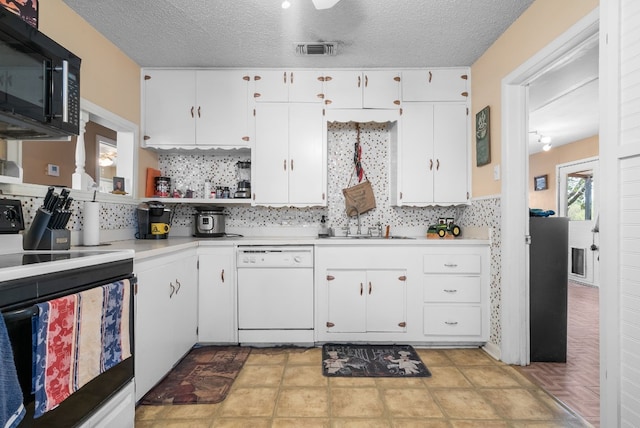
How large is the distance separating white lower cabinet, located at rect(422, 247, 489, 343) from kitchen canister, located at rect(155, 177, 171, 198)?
2515mm

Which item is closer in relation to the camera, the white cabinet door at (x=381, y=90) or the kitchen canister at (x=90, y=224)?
the kitchen canister at (x=90, y=224)

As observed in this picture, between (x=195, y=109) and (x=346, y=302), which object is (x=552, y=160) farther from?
(x=195, y=109)

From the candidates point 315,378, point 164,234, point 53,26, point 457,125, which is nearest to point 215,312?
point 164,234

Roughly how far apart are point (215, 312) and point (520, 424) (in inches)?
90.1

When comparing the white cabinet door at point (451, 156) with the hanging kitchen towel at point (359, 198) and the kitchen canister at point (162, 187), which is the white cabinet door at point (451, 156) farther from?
the kitchen canister at point (162, 187)

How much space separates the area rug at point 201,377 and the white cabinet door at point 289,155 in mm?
1365

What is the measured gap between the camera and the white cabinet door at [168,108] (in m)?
3.19

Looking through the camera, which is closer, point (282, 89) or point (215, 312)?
point (215, 312)

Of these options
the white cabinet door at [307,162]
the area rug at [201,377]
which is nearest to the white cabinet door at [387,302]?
the white cabinet door at [307,162]

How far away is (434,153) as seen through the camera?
126 inches

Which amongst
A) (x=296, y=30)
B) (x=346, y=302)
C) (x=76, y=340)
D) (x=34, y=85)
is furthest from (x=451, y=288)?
(x=34, y=85)

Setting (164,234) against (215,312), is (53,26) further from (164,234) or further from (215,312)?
(215,312)

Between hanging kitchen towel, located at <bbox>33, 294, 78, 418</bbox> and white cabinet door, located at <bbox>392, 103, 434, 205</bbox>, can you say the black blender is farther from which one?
hanging kitchen towel, located at <bbox>33, 294, 78, 418</bbox>

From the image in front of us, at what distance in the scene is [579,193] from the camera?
629 centimetres
